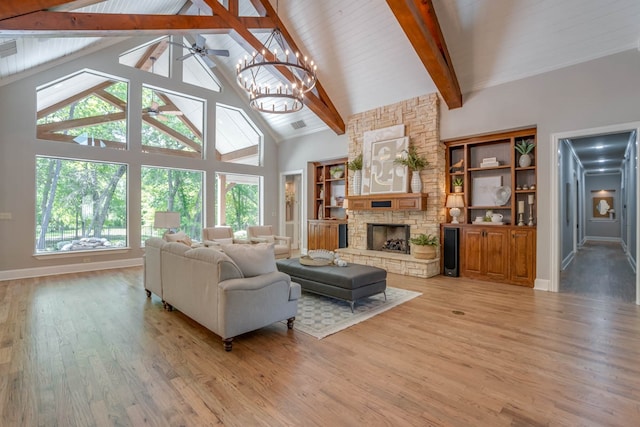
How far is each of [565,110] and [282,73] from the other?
495cm

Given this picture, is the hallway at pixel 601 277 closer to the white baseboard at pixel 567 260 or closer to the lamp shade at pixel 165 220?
the white baseboard at pixel 567 260

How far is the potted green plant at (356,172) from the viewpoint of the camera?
23.9ft

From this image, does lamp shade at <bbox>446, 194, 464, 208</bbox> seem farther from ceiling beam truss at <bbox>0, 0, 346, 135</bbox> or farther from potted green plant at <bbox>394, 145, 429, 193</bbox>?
ceiling beam truss at <bbox>0, 0, 346, 135</bbox>

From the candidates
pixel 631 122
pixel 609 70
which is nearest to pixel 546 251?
pixel 631 122

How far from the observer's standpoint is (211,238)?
6.74m

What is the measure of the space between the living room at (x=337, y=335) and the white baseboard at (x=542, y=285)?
0.05 ft

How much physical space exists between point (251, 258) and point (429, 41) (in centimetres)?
418

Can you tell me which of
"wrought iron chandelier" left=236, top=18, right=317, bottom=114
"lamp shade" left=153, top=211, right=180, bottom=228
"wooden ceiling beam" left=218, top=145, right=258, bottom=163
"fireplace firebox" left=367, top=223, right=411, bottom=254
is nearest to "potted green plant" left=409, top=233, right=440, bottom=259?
"fireplace firebox" left=367, top=223, right=411, bottom=254

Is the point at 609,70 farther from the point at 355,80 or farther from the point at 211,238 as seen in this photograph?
the point at 211,238

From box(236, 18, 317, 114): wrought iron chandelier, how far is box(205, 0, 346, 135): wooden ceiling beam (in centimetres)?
14

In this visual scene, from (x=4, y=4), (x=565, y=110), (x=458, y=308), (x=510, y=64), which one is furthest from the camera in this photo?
(x=510, y=64)

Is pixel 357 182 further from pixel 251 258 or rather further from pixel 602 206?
pixel 602 206

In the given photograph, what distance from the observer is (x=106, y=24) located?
4.38 meters

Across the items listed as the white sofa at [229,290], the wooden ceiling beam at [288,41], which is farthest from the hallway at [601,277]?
the wooden ceiling beam at [288,41]
